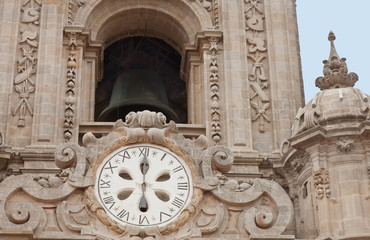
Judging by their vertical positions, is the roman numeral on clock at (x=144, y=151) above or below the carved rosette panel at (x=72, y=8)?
below

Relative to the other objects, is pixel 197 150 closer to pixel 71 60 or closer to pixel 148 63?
pixel 71 60

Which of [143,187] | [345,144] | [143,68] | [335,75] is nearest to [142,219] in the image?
[143,187]

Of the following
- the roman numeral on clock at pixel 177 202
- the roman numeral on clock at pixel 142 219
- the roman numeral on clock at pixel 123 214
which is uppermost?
the roman numeral on clock at pixel 177 202

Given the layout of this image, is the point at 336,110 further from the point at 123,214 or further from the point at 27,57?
the point at 27,57

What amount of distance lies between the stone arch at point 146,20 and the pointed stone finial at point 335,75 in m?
3.69

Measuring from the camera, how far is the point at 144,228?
61.1 feet

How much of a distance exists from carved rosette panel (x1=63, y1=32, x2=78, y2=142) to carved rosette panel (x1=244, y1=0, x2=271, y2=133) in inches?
140

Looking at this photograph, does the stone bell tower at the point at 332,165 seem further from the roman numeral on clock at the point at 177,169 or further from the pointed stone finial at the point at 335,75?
the roman numeral on clock at the point at 177,169

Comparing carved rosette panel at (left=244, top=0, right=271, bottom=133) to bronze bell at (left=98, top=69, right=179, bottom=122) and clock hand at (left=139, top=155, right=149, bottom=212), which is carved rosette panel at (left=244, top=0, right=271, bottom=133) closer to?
bronze bell at (left=98, top=69, right=179, bottom=122)

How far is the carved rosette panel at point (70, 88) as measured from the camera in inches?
893

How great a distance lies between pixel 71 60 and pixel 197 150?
5.11 meters

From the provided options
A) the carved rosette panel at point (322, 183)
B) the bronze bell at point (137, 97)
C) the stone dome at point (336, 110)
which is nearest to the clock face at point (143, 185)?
the carved rosette panel at point (322, 183)

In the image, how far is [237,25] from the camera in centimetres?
2428

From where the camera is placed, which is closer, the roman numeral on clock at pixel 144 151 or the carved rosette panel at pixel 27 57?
the roman numeral on clock at pixel 144 151
